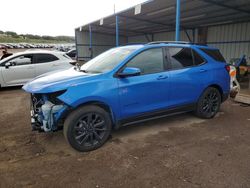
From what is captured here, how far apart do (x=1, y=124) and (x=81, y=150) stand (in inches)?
95.1

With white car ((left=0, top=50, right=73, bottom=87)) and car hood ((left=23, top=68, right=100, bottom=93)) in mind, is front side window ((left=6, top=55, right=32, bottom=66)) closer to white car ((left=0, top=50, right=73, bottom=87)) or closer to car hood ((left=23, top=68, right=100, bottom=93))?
white car ((left=0, top=50, right=73, bottom=87))

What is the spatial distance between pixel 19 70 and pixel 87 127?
6.00 meters

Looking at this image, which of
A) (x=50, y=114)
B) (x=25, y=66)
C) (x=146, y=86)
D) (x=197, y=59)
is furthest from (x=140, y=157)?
(x=25, y=66)

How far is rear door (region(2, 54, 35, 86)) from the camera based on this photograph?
753 cm

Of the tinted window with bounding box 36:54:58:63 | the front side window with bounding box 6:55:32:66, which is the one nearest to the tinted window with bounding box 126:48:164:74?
the tinted window with bounding box 36:54:58:63

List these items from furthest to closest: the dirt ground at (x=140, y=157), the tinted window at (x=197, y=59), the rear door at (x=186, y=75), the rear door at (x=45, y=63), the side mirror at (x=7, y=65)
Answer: the rear door at (x=45, y=63) → the side mirror at (x=7, y=65) → the tinted window at (x=197, y=59) → the rear door at (x=186, y=75) → the dirt ground at (x=140, y=157)

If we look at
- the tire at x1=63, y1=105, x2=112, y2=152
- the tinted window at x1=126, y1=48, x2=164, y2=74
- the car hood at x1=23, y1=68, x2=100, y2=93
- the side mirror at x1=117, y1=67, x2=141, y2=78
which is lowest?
the tire at x1=63, y1=105, x2=112, y2=152

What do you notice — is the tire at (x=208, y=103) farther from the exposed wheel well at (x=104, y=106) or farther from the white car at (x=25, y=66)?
the white car at (x=25, y=66)

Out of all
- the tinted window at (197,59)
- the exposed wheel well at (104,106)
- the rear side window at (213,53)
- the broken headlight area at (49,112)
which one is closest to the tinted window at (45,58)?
the broken headlight area at (49,112)

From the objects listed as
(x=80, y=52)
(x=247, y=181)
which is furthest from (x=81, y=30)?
(x=247, y=181)

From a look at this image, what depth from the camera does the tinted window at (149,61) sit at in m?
3.48

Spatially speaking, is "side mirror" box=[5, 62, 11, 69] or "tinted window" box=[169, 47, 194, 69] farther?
"side mirror" box=[5, 62, 11, 69]

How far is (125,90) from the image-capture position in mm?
3252

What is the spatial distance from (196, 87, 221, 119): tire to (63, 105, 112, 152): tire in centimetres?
225
